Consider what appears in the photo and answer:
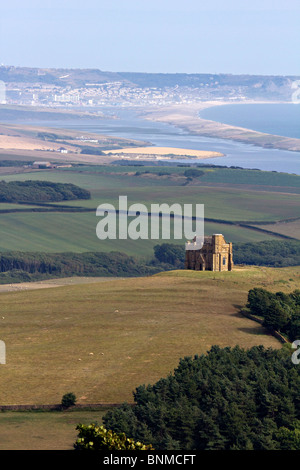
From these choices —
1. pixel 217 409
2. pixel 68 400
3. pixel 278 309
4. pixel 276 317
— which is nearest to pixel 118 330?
pixel 276 317

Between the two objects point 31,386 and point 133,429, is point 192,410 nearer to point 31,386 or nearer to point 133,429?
point 133,429

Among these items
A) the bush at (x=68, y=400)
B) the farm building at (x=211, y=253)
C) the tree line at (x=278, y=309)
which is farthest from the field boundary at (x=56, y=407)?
the farm building at (x=211, y=253)

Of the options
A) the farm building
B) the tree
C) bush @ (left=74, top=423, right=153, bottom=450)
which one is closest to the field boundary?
the tree

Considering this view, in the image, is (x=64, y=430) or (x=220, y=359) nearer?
(x=64, y=430)

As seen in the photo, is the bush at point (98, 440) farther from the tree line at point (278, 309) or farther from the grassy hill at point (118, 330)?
the tree line at point (278, 309)

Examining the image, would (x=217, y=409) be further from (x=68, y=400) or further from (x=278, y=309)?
(x=278, y=309)

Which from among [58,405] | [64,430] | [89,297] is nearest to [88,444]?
[64,430]

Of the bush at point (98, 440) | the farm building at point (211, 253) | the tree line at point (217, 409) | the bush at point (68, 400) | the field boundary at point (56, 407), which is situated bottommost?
the field boundary at point (56, 407)
